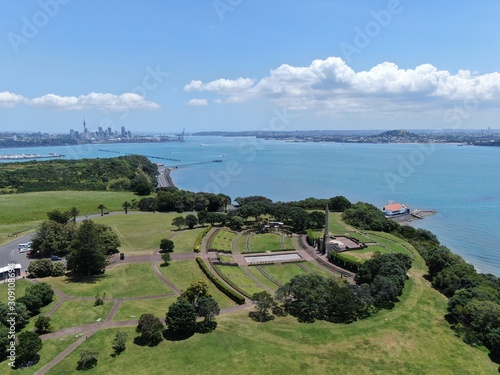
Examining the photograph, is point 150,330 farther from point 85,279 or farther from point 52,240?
point 52,240

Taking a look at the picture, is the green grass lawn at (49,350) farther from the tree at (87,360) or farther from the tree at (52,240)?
the tree at (52,240)

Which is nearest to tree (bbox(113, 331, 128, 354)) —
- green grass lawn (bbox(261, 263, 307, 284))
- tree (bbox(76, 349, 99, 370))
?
tree (bbox(76, 349, 99, 370))

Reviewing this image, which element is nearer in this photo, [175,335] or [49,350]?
[49,350]

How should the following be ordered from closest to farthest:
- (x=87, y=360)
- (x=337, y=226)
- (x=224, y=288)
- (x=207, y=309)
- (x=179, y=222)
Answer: (x=87, y=360) → (x=207, y=309) → (x=224, y=288) → (x=179, y=222) → (x=337, y=226)

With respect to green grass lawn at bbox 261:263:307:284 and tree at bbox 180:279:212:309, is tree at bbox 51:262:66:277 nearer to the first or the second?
tree at bbox 180:279:212:309

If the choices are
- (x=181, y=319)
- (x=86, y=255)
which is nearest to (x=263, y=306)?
(x=181, y=319)

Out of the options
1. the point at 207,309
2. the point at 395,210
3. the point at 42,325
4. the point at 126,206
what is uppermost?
the point at 126,206
